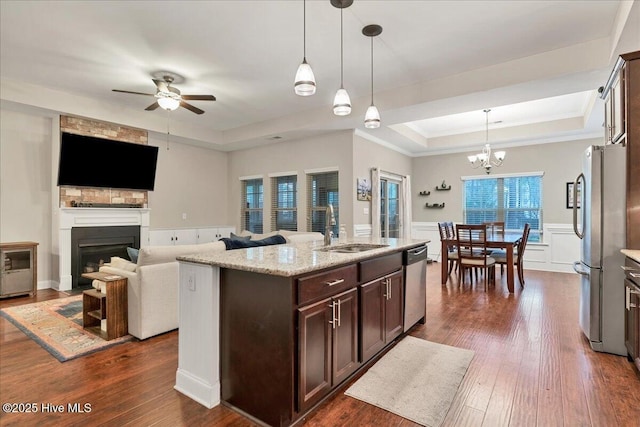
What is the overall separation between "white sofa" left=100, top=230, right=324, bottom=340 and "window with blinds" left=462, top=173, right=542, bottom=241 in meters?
6.52

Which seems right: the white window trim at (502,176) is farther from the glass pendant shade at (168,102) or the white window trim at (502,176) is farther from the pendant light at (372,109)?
the glass pendant shade at (168,102)

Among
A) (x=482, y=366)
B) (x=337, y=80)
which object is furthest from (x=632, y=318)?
(x=337, y=80)

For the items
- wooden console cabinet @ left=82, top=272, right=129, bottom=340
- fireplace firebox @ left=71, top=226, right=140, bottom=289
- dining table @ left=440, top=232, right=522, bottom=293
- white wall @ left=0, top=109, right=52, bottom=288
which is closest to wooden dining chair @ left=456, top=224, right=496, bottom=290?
dining table @ left=440, top=232, right=522, bottom=293

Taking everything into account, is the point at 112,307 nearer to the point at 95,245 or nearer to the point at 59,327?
the point at 59,327

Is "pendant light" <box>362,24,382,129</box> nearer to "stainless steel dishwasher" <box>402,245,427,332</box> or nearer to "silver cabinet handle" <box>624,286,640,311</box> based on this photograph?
"stainless steel dishwasher" <box>402,245,427,332</box>

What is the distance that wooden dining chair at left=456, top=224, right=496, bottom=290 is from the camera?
4992mm

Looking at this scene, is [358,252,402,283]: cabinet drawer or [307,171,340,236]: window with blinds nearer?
[358,252,402,283]: cabinet drawer

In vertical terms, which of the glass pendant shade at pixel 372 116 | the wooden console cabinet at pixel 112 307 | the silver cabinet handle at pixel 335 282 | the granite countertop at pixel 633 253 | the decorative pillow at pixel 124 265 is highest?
the glass pendant shade at pixel 372 116

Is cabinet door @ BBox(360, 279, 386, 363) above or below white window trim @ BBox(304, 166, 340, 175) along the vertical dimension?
below

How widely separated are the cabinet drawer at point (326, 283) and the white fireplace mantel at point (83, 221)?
5158mm

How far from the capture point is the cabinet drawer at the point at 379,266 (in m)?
2.45

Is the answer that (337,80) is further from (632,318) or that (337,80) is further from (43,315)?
(43,315)

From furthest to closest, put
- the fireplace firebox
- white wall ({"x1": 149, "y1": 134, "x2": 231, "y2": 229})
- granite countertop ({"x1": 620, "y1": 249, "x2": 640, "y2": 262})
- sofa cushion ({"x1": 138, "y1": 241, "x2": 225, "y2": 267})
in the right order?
white wall ({"x1": 149, "y1": 134, "x2": 231, "y2": 229}), the fireplace firebox, sofa cushion ({"x1": 138, "y1": 241, "x2": 225, "y2": 267}), granite countertop ({"x1": 620, "y1": 249, "x2": 640, "y2": 262})

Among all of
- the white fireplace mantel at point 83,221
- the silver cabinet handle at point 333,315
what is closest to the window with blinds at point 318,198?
the white fireplace mantel at point 83,221
